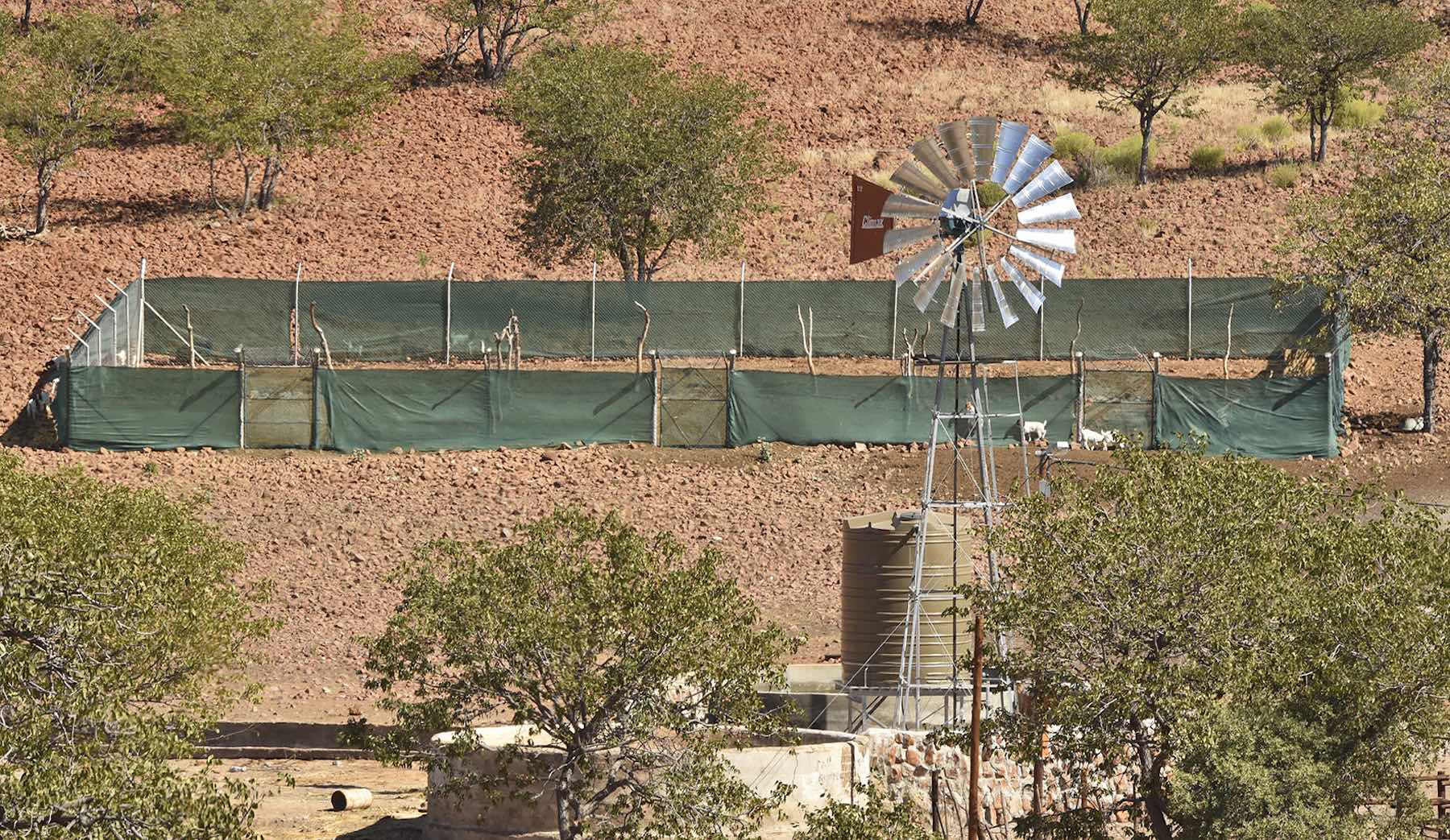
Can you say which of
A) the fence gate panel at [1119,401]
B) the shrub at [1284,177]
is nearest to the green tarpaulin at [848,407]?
the fence gate panel at [1119,401]

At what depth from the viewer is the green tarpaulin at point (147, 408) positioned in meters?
38.6

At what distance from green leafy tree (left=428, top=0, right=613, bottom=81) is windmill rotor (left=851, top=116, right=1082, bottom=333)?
4105cm

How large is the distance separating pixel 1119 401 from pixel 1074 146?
2094 centimetres

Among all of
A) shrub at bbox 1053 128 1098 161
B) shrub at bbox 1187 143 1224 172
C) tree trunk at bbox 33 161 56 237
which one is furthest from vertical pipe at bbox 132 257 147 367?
shrub at bbox 1187 143 1224 172

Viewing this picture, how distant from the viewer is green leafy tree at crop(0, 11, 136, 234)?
51.8m

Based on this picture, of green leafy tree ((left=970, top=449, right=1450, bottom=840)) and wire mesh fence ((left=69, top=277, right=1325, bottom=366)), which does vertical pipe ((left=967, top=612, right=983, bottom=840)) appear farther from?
wire mesh fence ((left=69, top=277, right=1325, bottom=366))

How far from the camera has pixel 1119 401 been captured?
39.2 metres

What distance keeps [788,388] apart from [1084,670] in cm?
1864

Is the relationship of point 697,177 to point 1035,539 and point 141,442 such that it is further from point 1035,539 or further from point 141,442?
point 1035,539

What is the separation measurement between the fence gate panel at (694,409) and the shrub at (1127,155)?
21.5 m

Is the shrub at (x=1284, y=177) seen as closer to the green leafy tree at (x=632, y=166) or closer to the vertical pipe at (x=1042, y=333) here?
the vertical pipe at (x=1042, y=333)

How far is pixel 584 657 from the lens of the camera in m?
20.8

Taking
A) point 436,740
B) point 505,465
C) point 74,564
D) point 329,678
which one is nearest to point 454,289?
point 505,465

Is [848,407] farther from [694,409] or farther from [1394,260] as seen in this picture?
[1394,260]
